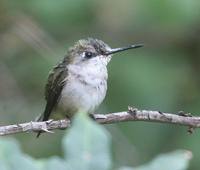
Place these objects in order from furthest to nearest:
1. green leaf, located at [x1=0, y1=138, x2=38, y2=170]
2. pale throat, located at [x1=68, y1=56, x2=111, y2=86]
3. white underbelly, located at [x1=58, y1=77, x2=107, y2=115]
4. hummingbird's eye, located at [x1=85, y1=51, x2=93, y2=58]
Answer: hummingbird's eye, located at [x1=85, y1=51, x2=93, y2=58], pale throat, located at [x1=68, y1=56, x2=111, y2=86], white underbelly, located at [x1=58, y1=77, x2=107, y2=115], green leaf, located at [x1=0, y1=138, x2=38, y2=170]

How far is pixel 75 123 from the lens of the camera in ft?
4.13

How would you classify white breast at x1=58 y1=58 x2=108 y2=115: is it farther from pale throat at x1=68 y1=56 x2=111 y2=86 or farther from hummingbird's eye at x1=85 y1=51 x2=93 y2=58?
hummingbird's eye at x1=85 y1=51 x2=93 y2=58

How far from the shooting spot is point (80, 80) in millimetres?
5371

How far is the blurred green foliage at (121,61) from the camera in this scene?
6.48 meters

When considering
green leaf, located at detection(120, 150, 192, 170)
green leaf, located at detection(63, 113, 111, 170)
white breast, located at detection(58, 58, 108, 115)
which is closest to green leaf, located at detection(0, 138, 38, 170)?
green leaf, located at detection(63, 113, 111, 170)

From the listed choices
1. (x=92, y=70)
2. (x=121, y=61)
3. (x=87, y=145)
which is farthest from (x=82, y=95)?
(x=87, y=145)

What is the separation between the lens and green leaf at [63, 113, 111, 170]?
1.26 metres

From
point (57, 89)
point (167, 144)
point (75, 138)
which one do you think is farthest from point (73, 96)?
point (75, 138)

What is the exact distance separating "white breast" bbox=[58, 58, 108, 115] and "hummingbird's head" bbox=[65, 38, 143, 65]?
0.11 m

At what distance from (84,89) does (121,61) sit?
1.84m

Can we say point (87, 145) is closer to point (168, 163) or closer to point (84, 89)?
point (168, 163)

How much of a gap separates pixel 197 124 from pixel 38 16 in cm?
371

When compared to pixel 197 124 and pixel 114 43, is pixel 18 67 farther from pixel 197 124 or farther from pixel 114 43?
pixel 197 124

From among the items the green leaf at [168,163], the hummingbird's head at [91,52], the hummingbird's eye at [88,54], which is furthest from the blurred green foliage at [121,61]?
the green leaf at [168,163]
